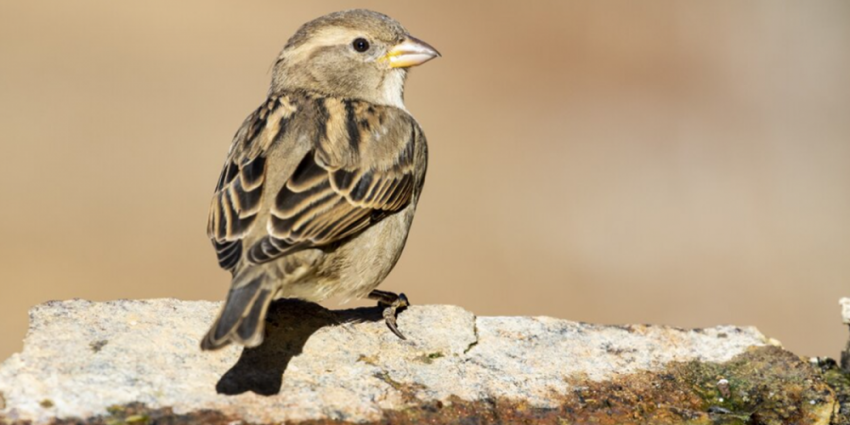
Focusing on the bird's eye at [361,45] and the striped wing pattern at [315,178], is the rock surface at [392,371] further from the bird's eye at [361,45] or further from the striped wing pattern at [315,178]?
the bird's eye at [361,45]

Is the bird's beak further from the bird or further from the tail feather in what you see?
the tail feather

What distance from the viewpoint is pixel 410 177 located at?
570 centimetres

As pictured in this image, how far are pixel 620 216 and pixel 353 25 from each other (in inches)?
280

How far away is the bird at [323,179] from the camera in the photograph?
15.4 feet

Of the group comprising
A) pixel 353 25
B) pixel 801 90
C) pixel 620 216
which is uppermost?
pixel 353 25

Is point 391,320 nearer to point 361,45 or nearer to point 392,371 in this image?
point 392,371

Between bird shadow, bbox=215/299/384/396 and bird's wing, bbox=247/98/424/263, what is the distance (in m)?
0.34

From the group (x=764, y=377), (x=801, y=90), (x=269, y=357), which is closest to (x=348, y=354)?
(x=269, y=357)

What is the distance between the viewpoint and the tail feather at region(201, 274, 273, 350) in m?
4.12

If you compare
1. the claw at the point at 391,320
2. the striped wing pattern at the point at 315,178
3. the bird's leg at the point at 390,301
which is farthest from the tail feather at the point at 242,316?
the bird's leg at the point at 390,301

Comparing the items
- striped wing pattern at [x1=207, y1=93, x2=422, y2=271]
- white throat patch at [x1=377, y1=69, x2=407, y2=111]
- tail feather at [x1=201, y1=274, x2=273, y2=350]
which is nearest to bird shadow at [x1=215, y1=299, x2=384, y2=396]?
tail feather at [x1=201, y1=274, x2=273, y2=350]

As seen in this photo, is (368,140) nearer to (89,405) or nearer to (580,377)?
(580,377)

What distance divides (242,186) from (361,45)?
1.52 m

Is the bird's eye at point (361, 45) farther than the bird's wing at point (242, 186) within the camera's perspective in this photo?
Yes
